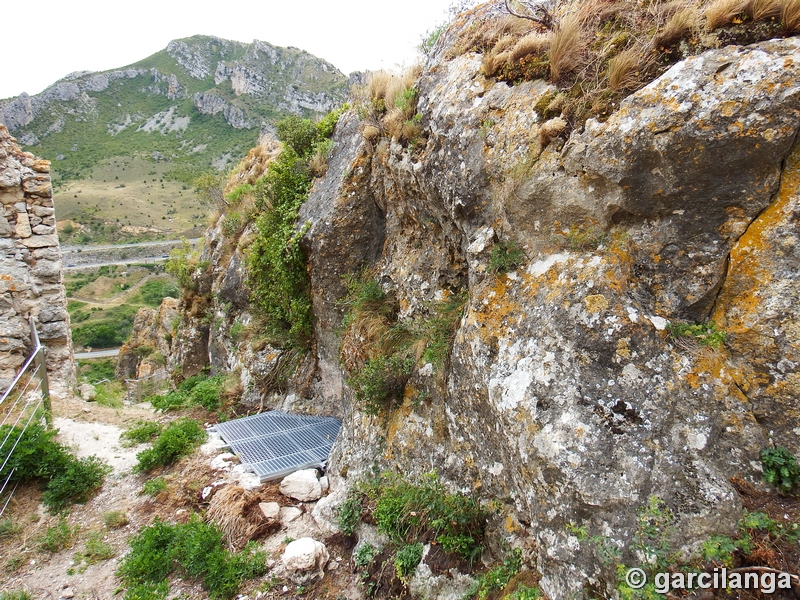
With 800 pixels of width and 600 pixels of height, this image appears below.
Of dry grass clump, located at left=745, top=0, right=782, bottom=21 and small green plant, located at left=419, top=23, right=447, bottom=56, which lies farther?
small green plant, located at left=419, top=23, right=447, bottom=56

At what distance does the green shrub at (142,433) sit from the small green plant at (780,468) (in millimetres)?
7660

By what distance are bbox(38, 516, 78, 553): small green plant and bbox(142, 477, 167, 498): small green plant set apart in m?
0.75

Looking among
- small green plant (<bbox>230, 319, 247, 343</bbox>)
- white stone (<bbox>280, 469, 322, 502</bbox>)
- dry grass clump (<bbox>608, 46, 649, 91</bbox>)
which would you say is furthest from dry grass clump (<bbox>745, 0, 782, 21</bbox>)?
small green plant (<bbox>230, 319, 247, 343</bbox>)

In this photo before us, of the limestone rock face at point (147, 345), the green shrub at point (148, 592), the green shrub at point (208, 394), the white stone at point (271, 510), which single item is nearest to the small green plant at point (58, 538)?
the green shrub at point (148, 592)

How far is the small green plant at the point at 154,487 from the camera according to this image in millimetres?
5445

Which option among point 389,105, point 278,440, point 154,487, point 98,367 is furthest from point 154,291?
point 389,105

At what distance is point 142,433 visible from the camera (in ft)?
22.9

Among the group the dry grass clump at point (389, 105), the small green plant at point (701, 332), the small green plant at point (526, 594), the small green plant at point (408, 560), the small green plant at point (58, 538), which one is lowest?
the small green plant at point (58, 538)

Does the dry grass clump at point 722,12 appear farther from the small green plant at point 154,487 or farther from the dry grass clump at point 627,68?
the small green plant at point 154,487

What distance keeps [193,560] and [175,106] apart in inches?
3878

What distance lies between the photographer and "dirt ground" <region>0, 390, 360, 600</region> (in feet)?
13.4

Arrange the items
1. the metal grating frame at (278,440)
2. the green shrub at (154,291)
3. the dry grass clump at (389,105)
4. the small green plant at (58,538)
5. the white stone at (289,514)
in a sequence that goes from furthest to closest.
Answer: the green shrub at (154,291) < the metal grating frame at (278,440) < the dry grass clump at (389,105) < the white stone at (289,514) < the small green plant at (58,538)

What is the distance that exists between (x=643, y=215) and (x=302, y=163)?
6.02 metres

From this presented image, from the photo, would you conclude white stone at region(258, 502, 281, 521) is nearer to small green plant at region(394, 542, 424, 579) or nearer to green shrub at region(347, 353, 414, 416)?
green shrub at region(347, 353, 414, 416)
